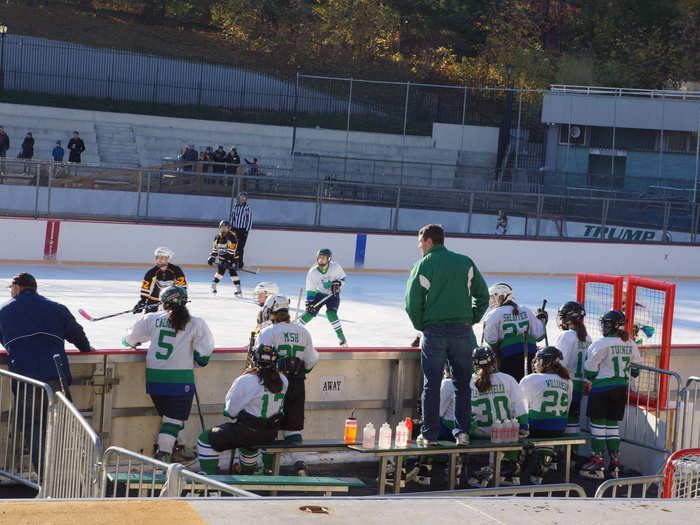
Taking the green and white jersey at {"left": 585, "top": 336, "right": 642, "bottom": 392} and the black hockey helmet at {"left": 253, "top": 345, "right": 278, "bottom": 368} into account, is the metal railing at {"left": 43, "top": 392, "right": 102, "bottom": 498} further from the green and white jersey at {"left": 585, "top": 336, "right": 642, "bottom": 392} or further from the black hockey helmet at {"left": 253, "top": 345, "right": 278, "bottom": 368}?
the green and white jersey at {"left": 585, "top": 336, "right": 642, "bottom": 392}

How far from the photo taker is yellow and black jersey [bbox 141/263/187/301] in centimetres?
1294

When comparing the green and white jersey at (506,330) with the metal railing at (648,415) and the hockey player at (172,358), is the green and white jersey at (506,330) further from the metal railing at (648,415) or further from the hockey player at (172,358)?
the hockey player at (172,358)

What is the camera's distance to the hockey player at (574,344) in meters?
10.5

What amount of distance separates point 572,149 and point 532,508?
114 ft

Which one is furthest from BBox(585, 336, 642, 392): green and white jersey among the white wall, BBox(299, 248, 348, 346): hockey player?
the white wall

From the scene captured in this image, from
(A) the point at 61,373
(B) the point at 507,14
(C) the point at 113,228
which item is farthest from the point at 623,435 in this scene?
(B) the point at 507,14

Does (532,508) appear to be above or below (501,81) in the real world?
below

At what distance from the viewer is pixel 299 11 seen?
47.7m

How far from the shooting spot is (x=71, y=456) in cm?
682

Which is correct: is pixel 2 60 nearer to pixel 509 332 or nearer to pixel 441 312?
pixel 509 332

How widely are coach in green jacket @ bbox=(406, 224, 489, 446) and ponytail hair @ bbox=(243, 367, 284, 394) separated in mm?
1120

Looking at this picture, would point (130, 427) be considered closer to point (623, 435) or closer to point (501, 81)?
point (623, 435)

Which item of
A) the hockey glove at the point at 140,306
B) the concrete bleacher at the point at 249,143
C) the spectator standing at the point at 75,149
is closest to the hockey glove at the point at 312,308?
the hockey glove at the point at 140,306

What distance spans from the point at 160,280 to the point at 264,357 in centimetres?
475
